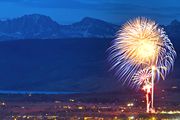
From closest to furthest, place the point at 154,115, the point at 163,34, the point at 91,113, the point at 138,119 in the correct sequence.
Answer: the point at 163,34 → the point at 138,119 → the point at 154,115 → the point at 91,113

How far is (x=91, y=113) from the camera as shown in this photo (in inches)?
6526

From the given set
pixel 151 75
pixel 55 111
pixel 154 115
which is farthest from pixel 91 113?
pixel 151 75

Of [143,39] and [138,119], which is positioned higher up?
[143,39]

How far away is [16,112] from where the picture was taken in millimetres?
168000

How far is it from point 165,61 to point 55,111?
70434 millimetres

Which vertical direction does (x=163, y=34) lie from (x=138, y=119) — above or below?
above

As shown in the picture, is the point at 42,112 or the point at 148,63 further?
the point at 42,112

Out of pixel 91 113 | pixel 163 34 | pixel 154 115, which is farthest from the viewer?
pixel 91 113

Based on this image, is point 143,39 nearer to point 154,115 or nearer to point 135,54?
point 135,54

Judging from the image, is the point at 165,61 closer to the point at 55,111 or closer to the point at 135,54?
the point at 135,54

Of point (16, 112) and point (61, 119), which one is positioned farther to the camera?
point (16, 112)

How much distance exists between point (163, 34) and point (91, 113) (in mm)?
64225

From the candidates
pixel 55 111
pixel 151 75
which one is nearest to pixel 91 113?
pixel 55 111

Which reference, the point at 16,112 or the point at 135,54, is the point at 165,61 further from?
the point at 16,112
